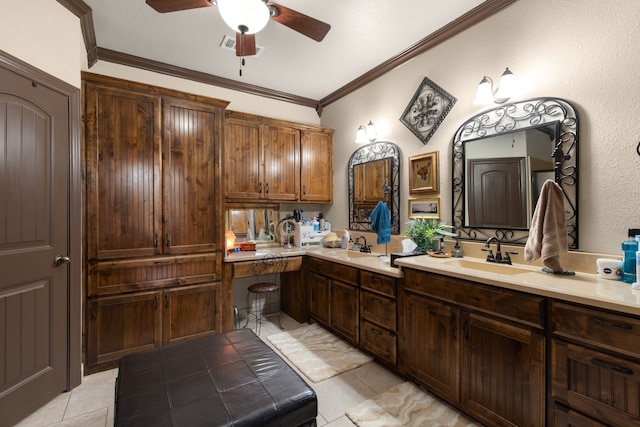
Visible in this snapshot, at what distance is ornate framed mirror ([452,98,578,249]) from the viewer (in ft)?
6.24

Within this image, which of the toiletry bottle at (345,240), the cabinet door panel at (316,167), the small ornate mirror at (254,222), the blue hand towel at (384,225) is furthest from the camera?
the cabinet door panel at (316,167)

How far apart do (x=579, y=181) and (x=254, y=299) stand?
3.41 m

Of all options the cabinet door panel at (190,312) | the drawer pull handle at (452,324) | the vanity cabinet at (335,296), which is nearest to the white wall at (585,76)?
the drawer pull handle at (452,324)

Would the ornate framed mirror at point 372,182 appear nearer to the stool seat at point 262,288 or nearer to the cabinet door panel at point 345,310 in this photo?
the cabinet door panel at point 345,310

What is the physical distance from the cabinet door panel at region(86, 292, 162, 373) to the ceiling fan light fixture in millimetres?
2337

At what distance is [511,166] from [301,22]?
1.84m

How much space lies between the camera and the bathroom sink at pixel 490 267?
2.01 metres

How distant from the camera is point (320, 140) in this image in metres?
3.94

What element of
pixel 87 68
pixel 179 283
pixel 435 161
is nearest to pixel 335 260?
pixel 435 161

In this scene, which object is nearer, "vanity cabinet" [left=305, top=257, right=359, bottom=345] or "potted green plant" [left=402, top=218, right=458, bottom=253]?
"potted green plant" [left=402, top=218, right=458, bottom=253]

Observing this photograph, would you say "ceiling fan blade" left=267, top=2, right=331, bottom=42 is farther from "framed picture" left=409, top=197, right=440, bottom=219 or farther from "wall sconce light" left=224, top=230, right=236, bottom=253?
"wall sconce light" left=224, top=230, right=236, bottom=253

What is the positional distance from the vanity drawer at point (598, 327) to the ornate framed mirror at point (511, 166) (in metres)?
0.73

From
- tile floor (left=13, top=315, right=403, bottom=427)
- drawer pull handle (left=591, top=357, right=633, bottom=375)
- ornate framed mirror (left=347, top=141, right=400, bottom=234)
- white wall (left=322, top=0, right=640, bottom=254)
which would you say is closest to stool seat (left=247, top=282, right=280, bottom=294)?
tile floor (left=13, top=315, right=403, bottom=427)

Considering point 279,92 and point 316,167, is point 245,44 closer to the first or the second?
Answer: point 279,92
